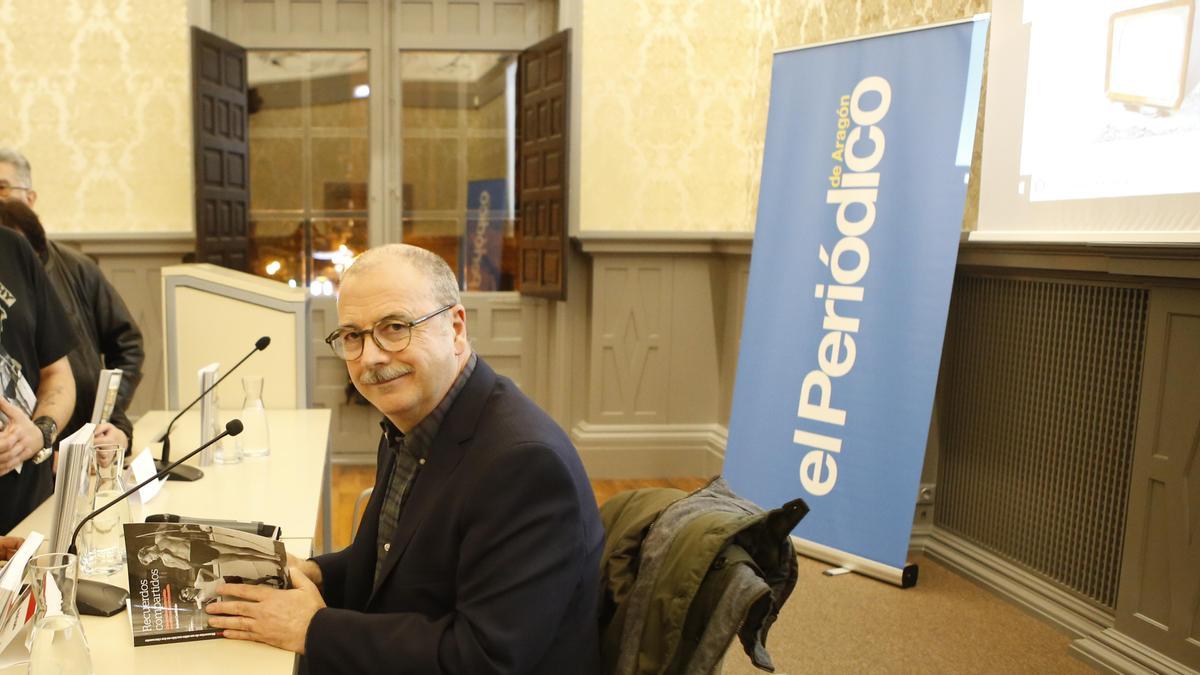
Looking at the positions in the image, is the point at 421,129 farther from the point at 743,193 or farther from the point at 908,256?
the point at 908,256

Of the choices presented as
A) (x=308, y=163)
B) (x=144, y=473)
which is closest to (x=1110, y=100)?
(x=144, y=473)

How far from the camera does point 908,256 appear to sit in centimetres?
381

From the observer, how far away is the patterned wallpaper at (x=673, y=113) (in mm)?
5645

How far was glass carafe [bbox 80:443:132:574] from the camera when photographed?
72.0 inches

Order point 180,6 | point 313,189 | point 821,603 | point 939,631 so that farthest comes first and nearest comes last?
point 313,189
point 180,6
point 821,603
point 939,631

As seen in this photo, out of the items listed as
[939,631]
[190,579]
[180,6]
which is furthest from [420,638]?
[180,6]

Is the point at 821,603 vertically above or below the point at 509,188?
below

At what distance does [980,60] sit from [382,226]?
366 cm

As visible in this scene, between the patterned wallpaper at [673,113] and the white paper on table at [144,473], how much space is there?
3.64 m

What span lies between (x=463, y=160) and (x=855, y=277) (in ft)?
9.54

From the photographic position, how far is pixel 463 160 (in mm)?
6059

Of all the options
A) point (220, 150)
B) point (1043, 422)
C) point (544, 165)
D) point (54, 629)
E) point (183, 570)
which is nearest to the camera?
point (54, 629)

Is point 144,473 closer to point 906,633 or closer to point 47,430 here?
point 47,430

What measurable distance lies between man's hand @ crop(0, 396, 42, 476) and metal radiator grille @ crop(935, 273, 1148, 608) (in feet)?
10.3
